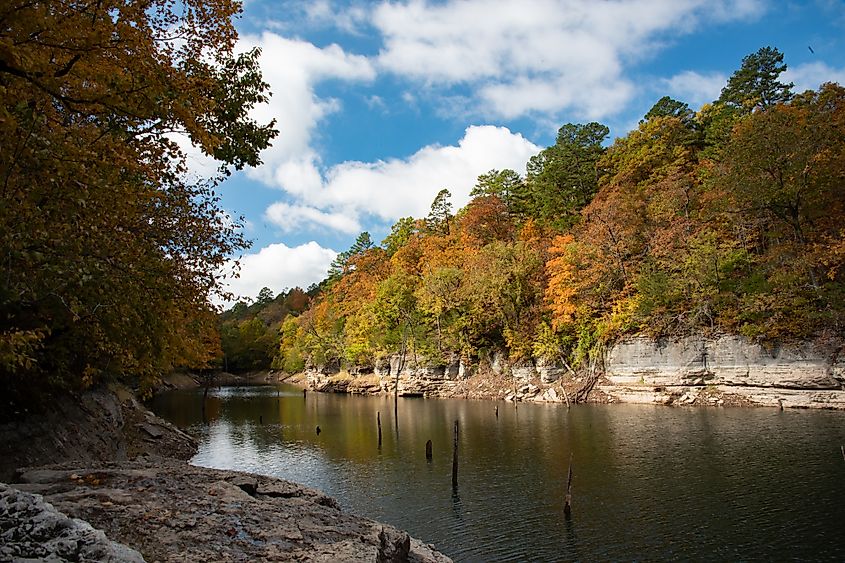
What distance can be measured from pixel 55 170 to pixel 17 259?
4.40ft

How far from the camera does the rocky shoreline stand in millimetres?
4648

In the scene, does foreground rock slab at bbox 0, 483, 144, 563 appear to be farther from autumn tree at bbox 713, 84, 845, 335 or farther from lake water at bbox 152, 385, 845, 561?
autumn tree at bbox 713, 84, 845, 335

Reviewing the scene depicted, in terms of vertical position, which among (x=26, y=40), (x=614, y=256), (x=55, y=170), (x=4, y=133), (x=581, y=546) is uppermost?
(x=614, y=256)


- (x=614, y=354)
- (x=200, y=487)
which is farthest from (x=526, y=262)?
(x=200, y=487)

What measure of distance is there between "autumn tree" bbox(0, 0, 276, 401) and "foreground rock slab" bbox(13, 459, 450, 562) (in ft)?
8.18

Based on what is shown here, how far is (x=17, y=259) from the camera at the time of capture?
23.1 ft

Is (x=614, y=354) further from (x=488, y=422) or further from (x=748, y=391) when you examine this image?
(x=488, y=422)

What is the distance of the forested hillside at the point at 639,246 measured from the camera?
38.5 metres

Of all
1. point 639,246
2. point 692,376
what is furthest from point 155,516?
point 639,246

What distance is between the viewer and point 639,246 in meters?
50.0

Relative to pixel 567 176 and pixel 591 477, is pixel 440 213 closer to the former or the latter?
pixel 567 176

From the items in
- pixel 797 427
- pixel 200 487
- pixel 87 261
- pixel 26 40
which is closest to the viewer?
pixel 26 40

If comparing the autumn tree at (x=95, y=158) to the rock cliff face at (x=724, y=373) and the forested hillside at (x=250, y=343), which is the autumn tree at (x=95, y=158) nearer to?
the rock cliff face at (x=724, y=373)

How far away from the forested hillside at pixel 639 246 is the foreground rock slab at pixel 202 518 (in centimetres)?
3867
